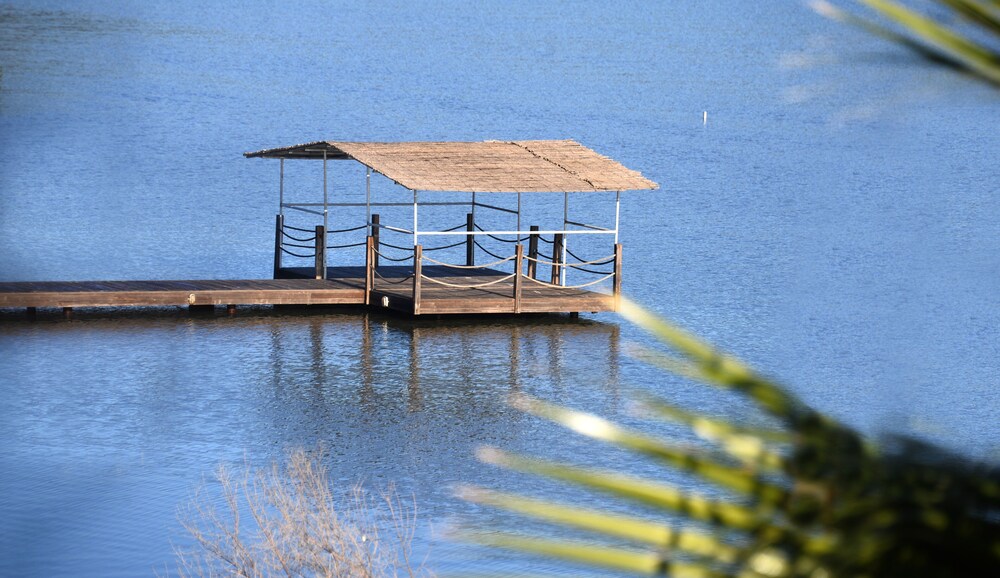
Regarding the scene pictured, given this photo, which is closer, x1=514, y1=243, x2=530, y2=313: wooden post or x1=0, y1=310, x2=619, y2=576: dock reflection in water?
x1=0, y1=310, x2=619, y2=576: dock reflection in water

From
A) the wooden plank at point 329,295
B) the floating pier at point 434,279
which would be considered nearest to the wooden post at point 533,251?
the floating pier at point 434,279

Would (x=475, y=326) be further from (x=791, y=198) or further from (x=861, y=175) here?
(x=861, y=175)

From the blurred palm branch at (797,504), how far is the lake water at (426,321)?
2.3 inches

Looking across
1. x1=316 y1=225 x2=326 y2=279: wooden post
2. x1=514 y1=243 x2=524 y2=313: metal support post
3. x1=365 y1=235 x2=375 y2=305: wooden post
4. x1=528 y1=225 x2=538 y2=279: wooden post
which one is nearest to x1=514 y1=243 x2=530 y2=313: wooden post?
x1=514 y1=243 x2=524 y2=313: metal support post

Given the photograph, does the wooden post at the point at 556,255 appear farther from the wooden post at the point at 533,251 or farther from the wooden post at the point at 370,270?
the wooden post at the point at 370,270

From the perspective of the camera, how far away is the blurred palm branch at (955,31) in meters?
1.07

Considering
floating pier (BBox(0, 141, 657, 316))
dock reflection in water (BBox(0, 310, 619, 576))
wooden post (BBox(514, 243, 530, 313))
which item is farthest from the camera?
floating pier (BBox(0, 141, 657, 316))

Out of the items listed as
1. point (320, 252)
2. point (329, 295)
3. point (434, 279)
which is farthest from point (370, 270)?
point (320, 252)

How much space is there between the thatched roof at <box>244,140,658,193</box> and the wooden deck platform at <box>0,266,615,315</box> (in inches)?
54.6

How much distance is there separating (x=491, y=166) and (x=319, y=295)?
307 centimetres

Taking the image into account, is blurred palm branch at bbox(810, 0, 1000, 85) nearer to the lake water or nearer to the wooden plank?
the lake water

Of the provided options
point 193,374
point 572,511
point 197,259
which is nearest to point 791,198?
point 197,259

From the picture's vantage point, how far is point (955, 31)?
107 cm

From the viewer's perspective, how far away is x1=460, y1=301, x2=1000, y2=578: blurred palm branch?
40.6 inches
